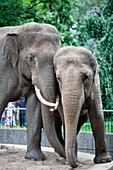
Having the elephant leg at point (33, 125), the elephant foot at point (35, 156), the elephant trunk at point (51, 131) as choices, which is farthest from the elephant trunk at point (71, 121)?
the elephant leg at point (33, 125)

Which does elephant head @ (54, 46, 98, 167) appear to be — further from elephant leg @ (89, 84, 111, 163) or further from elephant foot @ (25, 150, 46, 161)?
elephant foot @ (25, 150, 46, 161)

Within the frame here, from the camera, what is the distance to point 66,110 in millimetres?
6152

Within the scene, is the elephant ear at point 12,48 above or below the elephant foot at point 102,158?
above

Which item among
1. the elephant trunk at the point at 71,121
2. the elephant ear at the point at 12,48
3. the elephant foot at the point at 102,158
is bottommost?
the elephant foot at the point at 102,158

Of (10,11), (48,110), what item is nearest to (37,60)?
(48,110)

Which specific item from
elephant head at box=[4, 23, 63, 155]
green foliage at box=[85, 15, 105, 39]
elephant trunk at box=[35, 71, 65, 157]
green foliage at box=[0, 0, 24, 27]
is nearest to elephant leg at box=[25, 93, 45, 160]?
elephant head at box=[4, 23, 63, 155]

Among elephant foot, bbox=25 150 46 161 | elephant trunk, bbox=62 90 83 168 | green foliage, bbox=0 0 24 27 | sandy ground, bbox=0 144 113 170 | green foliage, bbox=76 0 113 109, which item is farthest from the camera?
green foliage, bbox=76 0 113 109

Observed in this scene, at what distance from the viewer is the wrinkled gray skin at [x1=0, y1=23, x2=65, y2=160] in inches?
299

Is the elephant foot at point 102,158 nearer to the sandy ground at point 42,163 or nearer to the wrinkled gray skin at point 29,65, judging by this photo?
the sandy ground at point 42,163

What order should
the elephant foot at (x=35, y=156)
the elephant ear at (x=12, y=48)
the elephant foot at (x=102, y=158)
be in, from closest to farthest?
the elephant foot at (x=102, y=158) < the elephant foot at (x=35, y=156) < the elephant ear at (x=12, y=48)

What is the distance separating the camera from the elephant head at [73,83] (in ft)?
19.7

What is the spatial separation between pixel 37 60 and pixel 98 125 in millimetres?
1763

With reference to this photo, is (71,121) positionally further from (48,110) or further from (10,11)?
(10,11)

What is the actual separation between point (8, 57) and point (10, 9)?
8879 millimetres
